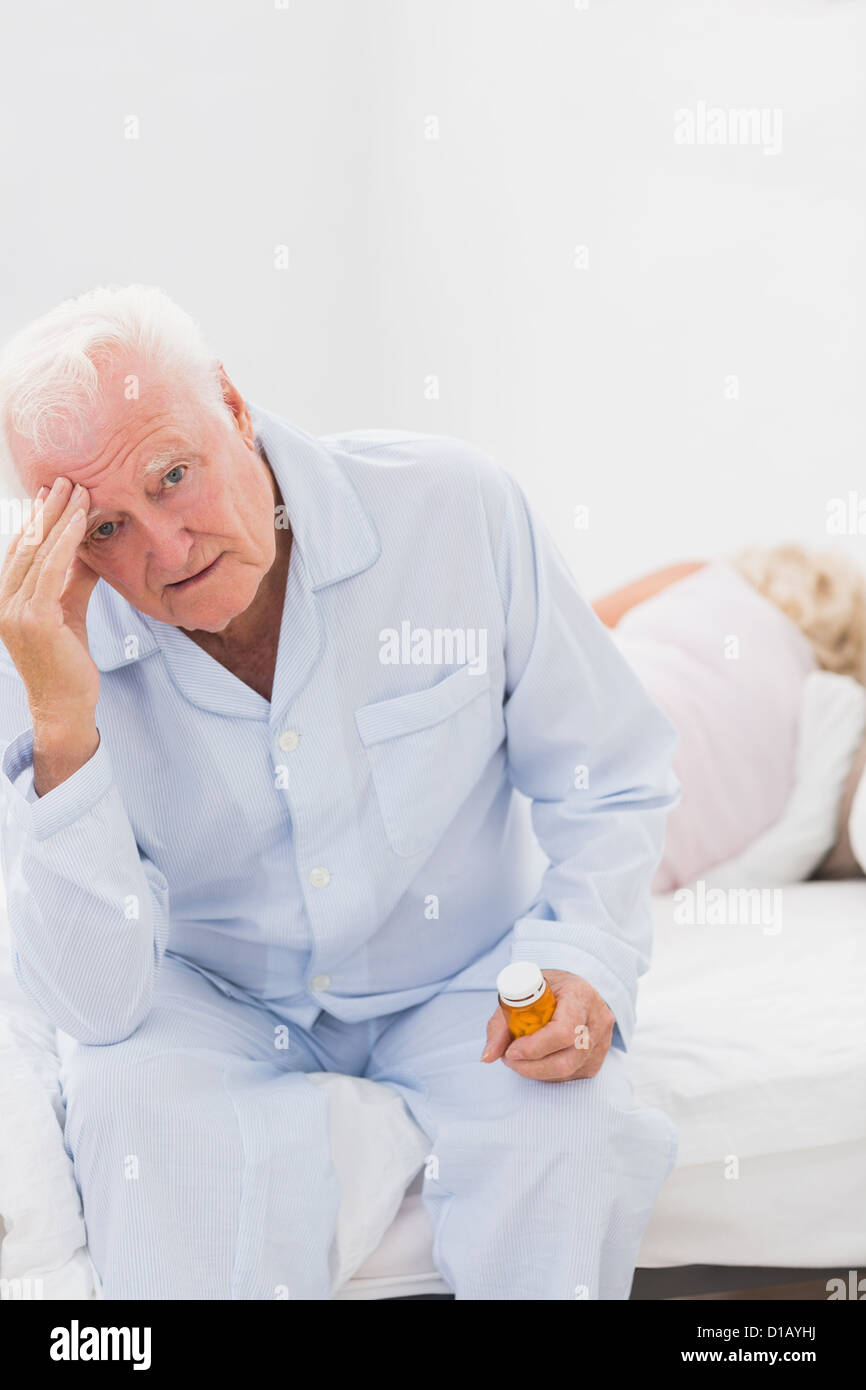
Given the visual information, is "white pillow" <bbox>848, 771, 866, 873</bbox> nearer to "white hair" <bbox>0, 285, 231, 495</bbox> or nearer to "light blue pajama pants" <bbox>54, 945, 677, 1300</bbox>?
"light blue pajama pants" <bbox>54, 945, 677, 1300</bbox>

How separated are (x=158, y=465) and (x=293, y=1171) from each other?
60 centimetres

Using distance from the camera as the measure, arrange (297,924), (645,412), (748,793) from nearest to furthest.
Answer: (297,924), (748,793), (645,412)

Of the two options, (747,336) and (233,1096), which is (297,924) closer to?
(233,1096)

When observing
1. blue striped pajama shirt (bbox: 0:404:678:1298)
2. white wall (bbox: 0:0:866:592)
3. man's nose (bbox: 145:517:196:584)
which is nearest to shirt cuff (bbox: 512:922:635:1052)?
blue striped pajama shirt (bbox: 0:404:678:1298)

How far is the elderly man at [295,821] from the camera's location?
1.04 m

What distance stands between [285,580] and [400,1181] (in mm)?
565

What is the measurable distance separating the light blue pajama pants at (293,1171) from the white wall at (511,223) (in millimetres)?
1422

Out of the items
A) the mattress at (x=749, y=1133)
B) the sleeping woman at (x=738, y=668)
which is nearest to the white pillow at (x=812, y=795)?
the sleeping woman at (x=738, y=668)

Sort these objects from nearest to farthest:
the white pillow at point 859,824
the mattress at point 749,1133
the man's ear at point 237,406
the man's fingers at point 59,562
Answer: the man's fingers at point 59,562
the man's ear at point 237,406
the mattress at point 749,1133
the white pillow at point 859,824

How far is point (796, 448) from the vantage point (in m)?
2.24

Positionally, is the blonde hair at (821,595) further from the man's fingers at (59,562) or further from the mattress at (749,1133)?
the man's fingers at (59,562)

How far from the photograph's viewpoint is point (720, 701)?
187 cm

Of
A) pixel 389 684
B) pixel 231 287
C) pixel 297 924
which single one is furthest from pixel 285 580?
pixel 231 287

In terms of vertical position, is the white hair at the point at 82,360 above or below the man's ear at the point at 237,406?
above
